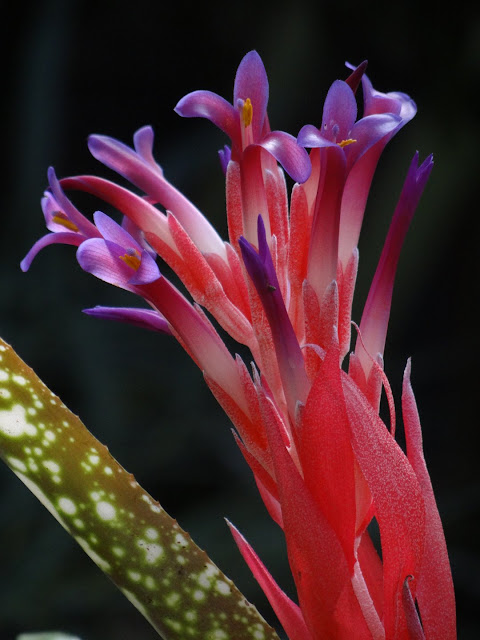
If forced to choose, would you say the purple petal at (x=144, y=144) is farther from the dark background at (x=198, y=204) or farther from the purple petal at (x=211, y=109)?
the dark background at (x=198, y=204)

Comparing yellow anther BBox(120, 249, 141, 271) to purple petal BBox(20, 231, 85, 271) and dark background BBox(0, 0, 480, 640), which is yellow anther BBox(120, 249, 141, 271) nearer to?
purple petal BBox(20, 231, 85, 271)

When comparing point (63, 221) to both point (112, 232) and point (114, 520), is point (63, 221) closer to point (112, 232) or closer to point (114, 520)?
point (112, 232)

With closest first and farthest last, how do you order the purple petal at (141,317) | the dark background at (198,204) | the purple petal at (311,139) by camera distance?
1. the purple petal at (311,139)
2. the purple petal at (141,317)
3. the dark background at (198,204)

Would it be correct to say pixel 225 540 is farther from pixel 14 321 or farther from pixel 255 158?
pixel 255 158

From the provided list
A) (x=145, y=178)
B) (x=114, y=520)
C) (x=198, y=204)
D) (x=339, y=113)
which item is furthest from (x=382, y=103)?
(x=198, y=204)

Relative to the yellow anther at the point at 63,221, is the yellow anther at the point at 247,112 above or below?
below

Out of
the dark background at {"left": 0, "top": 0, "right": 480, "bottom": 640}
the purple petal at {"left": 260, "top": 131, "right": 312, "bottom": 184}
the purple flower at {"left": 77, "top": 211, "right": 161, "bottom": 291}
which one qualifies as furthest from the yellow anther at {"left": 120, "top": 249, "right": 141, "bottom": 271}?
the dark background at {"left": 0, "top": 0, "right": 480, "bottom": 640}

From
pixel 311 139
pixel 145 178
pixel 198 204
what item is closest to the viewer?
pixel 311 139

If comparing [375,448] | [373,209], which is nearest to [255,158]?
[375,448]

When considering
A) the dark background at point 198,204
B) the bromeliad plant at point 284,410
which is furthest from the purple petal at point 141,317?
the dark background at point 198,204
